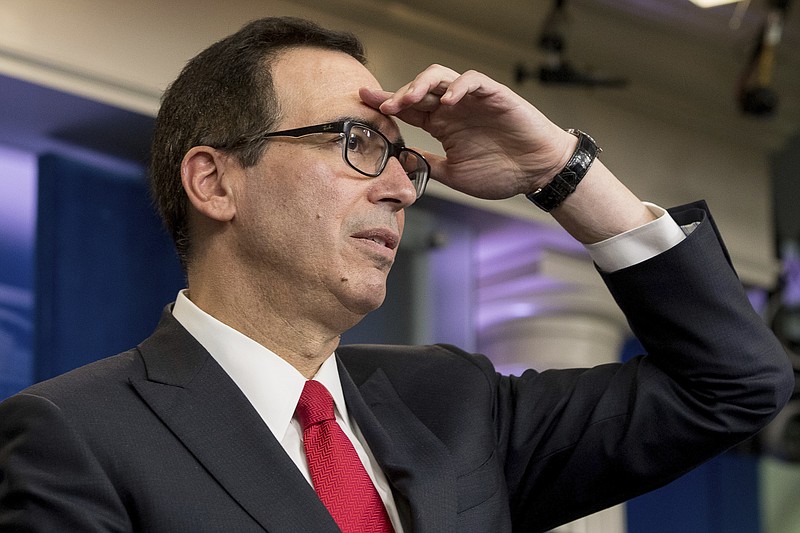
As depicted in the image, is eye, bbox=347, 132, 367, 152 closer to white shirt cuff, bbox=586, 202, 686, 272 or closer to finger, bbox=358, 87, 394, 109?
finger, bbox=358, 87, 394, 109

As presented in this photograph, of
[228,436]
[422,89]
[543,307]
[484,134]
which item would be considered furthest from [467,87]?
[543,307]

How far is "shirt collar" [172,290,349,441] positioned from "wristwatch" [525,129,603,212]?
0.41 m

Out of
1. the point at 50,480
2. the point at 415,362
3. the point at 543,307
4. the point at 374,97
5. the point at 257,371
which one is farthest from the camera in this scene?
the point at 543,307

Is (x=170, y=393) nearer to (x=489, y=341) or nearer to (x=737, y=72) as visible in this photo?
(x=489, y=341)

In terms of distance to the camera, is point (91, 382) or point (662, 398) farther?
point (662, 398)

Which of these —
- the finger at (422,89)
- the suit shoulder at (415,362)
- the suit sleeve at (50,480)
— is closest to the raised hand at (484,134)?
the finger at (422,89)

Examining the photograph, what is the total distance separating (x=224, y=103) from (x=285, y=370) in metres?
0.41

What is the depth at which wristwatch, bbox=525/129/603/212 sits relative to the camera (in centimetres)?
172

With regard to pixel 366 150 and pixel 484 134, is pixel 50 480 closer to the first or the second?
pixel 366 150

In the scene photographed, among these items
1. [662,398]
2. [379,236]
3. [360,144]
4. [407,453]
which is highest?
[360,144]

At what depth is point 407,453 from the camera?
5.33ft

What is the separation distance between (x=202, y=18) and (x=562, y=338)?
2.01 metres

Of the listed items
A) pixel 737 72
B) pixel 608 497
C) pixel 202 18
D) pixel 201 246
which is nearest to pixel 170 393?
pixel 201 246

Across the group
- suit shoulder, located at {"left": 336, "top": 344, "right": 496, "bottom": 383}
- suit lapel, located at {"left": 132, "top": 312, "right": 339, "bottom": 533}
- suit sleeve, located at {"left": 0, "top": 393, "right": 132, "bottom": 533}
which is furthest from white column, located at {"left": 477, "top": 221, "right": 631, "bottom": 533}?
suit sleeve, located at {"left": 0, "top": 393, "right": 132, "bottom": 533}
